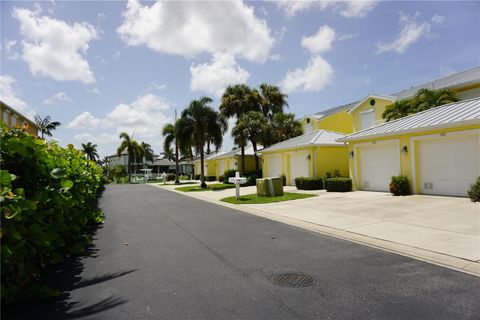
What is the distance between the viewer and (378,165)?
1550 centimetres

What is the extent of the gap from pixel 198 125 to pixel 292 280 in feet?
77.8

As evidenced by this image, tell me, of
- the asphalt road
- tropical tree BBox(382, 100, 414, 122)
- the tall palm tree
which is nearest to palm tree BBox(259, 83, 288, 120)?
the tall palm tree

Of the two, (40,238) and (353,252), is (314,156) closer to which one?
(353,252)

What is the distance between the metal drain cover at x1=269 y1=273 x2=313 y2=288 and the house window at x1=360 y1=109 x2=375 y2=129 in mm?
24960

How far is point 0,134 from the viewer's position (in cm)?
357

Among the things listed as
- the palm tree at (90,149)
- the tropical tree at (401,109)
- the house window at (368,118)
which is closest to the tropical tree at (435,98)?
the tropical tree at (401,109)

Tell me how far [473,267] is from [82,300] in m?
5.58

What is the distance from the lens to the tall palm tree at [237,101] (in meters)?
31.7

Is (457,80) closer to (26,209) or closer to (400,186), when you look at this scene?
(400,186)

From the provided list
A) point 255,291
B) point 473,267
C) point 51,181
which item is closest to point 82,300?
point 51,181

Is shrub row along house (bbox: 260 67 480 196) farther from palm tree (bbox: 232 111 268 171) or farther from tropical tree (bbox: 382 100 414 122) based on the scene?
palm tree (bbox: 232 111 268 171)

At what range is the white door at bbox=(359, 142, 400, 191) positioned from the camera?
1467 centimetres

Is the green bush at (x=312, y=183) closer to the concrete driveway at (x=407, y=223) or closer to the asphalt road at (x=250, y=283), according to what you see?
the concrete driveway at (x=407, y=223)

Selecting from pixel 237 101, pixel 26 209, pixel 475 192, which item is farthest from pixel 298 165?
pixel 26 209
